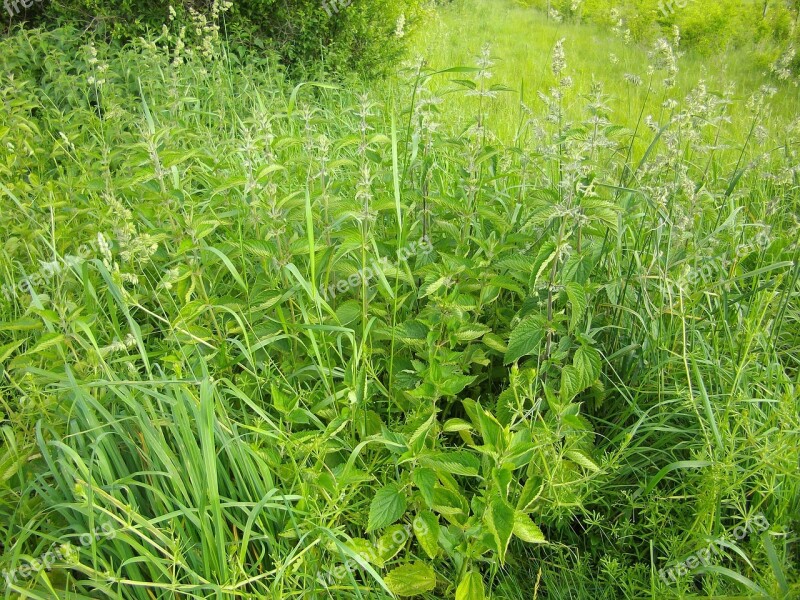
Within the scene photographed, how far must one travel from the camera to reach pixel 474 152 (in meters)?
2.30

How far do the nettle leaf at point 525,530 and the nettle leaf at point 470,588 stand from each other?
0.49ft

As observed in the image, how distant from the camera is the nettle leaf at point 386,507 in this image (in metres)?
1.54

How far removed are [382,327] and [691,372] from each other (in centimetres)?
101

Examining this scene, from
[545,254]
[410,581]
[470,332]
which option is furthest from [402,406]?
[545,254]

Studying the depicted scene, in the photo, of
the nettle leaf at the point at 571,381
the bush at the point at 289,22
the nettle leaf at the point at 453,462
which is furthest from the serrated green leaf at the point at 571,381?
the bush at the point at 289,22

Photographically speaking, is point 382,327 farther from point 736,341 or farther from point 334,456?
point 736,341

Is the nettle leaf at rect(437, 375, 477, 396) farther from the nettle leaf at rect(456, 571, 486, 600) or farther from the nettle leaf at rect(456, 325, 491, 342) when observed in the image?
the nettle leaf at rect(456, 571, 486, 600)

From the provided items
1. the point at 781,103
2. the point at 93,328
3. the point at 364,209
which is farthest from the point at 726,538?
the point at 781,103

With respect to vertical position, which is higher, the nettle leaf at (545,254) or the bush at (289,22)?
the bush at (289,22)

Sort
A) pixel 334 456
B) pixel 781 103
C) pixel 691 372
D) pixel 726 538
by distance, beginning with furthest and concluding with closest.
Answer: pixel 781 103 → pixel 691 372 → pixel 334 456 → pixel 726 538

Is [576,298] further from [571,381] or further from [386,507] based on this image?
[386,507]

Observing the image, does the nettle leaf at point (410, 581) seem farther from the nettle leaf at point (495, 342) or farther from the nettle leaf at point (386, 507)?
the nettle leaf at point (495, 342)

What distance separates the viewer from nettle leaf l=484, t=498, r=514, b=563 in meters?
1.44

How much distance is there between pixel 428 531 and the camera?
5.16 feet
